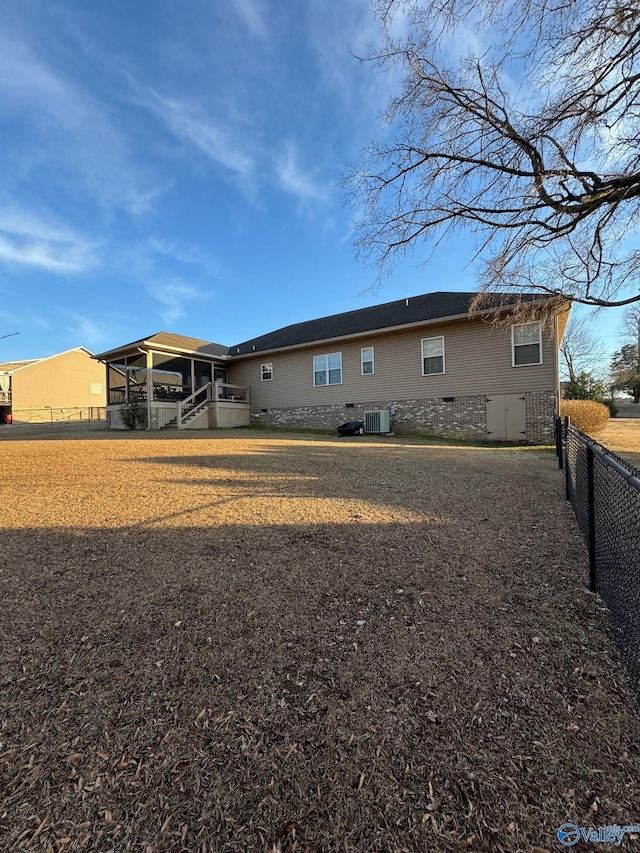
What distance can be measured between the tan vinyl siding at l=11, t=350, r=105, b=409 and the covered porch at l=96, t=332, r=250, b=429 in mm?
16598

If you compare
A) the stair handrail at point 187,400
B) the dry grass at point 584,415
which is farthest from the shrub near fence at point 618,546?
the stair handrail at point 187,400

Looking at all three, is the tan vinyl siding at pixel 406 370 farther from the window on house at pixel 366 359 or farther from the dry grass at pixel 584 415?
the dry grass at pixel 584 415

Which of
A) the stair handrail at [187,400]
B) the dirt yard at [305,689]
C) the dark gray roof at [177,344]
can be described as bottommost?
the dirt yard at [305,689]

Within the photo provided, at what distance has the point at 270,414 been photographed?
18.3 m

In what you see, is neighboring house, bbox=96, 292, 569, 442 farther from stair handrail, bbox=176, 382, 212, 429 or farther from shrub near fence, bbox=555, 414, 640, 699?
shrub near fence, bbox=555, 414, 640, 699

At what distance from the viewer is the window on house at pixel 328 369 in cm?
1659

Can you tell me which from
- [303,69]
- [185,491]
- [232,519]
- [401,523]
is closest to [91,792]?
[232,519]

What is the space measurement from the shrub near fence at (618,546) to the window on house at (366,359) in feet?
42.3

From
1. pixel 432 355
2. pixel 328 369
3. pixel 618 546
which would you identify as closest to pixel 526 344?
pixel 432 355

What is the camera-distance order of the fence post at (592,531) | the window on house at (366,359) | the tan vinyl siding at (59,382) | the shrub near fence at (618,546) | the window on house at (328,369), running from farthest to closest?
the tan vinyl siding at (59,382), the window on house at (328,369), the window on house at (366,359), the fence post at (592,531), the shrub near fence at (618,546)

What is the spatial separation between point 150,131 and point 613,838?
49.1 ft

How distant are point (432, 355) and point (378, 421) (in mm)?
3198

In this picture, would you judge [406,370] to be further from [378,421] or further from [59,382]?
[59,382]

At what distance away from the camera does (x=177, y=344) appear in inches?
672
